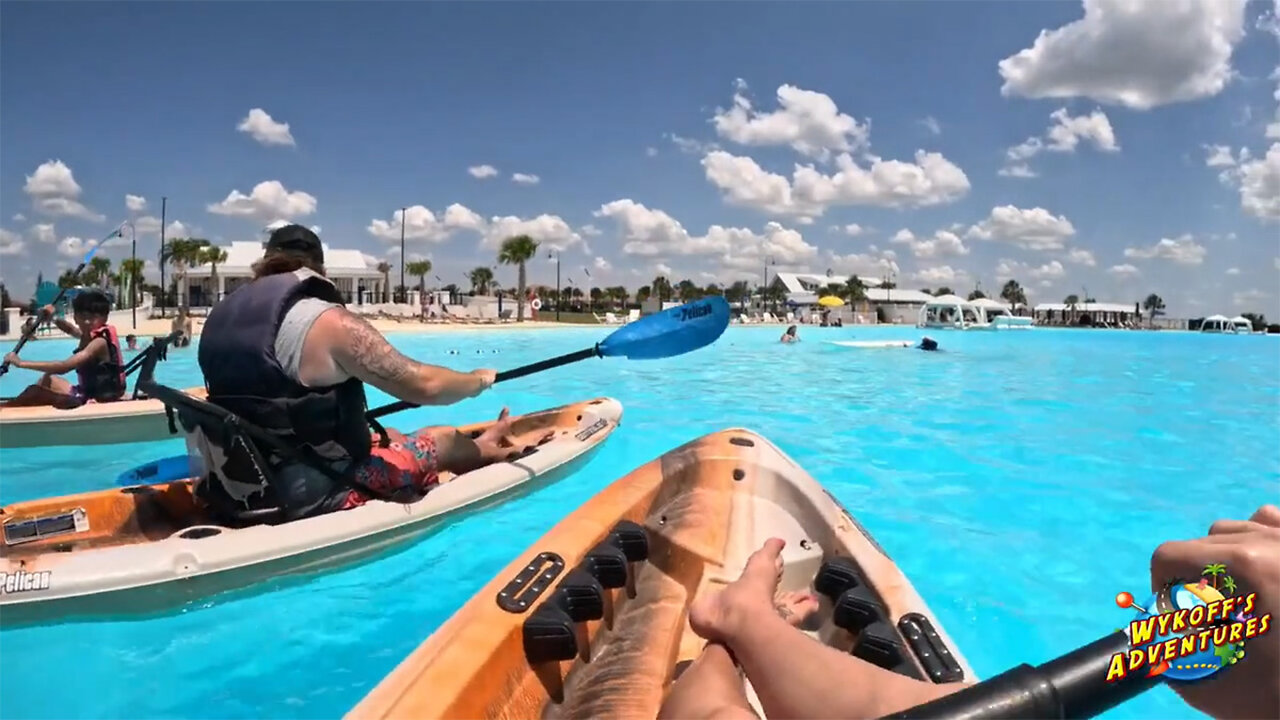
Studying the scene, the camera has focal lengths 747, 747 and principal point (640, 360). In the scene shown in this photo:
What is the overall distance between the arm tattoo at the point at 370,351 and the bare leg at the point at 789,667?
2.19 metres

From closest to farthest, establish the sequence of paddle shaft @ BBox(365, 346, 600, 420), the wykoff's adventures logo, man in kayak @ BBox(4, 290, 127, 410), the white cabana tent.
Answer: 1. the wykoff's adventures logo
2. paddle shaft @ BBox(365, 346, 600, 420)
3. man in kayak @ BBox(4, 290, 127, 410)
4. the white cabana tent

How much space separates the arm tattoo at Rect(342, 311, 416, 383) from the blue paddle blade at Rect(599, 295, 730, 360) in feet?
5.35

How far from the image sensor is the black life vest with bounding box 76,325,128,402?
7.41 metres

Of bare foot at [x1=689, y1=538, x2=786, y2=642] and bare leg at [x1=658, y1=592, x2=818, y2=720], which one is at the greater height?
bare foot at [x1=689, y1=538, x2=786, y2=642]

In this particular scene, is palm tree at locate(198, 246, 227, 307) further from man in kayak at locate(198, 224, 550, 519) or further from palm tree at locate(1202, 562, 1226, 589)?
palm tree at locate(1202, 562, 1226, 589)

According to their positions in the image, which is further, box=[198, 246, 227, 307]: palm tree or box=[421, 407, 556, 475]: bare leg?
box=[198, 246, 227, 307]: palm tree

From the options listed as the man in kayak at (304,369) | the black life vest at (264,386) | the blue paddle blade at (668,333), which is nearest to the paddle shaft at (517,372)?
the blue paddle blade at (668,333)

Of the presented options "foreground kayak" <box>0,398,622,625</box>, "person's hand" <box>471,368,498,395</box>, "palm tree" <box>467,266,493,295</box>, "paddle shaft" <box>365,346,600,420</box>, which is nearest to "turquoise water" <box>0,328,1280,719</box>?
"foreground kayak" <box>0,398,622,625</box>

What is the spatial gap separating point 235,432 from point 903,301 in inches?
3337

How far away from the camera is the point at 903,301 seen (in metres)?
82.2

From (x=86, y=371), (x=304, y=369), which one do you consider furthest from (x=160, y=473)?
(x=86, y=371)

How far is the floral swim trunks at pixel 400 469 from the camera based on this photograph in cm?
429

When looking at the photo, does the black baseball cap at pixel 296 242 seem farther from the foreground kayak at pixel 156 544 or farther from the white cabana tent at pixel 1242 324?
the white cabana tent at pixel 1242 324

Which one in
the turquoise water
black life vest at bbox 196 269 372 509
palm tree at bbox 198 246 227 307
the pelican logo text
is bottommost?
the turquoise water
